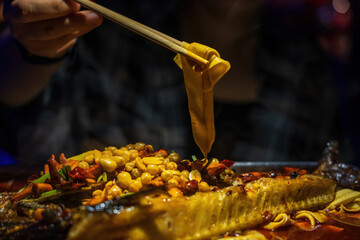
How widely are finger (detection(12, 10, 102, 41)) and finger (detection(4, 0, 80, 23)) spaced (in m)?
0.11

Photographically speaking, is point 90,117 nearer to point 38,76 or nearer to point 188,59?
point 38,76

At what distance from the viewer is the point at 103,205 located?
1.63 m

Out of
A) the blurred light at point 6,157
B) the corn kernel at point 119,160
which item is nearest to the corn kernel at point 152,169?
the corn kernel at point 119,160

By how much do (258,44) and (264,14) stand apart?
598mm

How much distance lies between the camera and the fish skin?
62.5 inches

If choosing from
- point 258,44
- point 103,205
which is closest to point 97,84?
point 258,44

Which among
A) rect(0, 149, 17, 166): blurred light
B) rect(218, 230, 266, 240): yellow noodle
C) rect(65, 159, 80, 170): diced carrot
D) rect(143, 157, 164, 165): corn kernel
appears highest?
rect(143, 157, 164, 165): corn kernel

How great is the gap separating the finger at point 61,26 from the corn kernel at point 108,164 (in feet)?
4.46

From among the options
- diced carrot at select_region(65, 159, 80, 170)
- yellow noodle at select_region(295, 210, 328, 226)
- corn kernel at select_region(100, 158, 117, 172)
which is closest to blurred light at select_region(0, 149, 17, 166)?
diced carrot at select_region(65, 159, 80, 170)

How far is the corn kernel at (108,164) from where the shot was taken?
215 cm

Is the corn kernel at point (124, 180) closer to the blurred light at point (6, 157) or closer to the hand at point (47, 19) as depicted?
the hand at point (47, 19)

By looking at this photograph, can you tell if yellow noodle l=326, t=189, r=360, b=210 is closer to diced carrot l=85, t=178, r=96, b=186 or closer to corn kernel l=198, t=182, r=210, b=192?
corn kernel l=198, t=182, r=210, b=192

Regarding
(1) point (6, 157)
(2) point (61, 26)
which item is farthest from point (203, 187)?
(1) point (6, 157)

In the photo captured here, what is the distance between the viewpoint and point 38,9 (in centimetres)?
255
